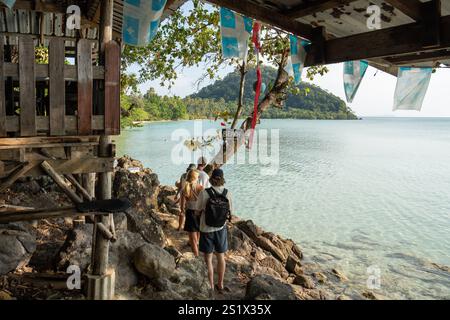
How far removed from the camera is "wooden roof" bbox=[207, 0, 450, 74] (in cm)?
333

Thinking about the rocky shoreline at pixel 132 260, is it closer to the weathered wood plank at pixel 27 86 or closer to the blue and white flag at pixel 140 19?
the weathered wood plank at pixel 27 86

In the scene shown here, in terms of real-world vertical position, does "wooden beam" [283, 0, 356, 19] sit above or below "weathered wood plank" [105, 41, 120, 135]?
above

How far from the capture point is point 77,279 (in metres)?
4.82

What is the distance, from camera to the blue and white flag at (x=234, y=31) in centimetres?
500

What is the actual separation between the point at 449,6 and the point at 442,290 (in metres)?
9.11

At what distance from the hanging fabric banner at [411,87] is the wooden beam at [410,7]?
218 cm

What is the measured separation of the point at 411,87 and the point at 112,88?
457 cm

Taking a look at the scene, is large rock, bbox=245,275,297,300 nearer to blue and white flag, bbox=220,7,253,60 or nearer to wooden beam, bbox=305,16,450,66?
wooden beam, bbox=305,16,450,66

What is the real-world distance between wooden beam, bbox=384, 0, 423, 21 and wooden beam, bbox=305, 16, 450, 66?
0.38 feet

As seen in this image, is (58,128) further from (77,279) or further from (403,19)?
(403,19)

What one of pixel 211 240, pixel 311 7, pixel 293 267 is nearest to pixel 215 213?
pixel 211 240

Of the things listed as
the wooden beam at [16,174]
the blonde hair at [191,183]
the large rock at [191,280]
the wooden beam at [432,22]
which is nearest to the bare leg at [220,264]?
the large rock at [191,280]

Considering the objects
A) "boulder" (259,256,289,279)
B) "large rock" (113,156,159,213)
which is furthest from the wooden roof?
"large rock" (113,156,159,213)

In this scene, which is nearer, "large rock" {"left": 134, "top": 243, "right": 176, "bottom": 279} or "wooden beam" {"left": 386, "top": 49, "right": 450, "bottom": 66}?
"wooden beam" {"left": 386, "top": 49, "right": 450, "bottom": 66}
